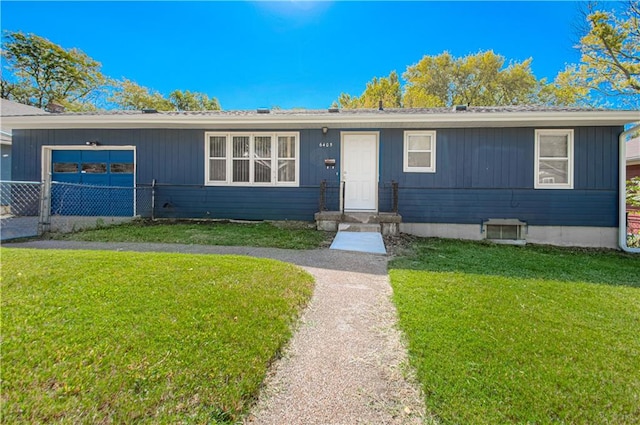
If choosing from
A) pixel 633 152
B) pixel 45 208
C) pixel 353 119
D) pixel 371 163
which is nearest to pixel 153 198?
pixel 45 208

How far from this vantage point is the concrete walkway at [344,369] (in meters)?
1.60

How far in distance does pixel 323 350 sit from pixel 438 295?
160 cm

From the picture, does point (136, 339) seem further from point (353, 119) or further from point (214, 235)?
point (353, 119)

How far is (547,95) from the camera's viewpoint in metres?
22.0

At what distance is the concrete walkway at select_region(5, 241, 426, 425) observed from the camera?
1604 mm

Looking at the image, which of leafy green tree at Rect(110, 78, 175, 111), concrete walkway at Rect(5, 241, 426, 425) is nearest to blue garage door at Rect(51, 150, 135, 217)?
concrete walkway at Rect(5, 241, 426, 425)

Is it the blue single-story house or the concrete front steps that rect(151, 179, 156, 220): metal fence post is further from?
the concrete front steps

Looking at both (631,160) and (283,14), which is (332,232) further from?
(631,160)

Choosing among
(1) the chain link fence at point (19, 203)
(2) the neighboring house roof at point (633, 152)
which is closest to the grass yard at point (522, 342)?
(1) the chain link fence at point (19, 203)

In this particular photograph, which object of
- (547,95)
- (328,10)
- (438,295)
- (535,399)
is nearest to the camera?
(535,399)

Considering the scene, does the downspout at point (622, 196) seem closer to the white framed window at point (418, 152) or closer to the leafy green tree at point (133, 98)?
the white framed window at point (418, 152)

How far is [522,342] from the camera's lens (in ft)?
7.44

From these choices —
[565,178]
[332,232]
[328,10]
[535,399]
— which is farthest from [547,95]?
[535,399]

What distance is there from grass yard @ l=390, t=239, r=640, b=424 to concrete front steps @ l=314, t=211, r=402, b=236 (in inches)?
96.3
